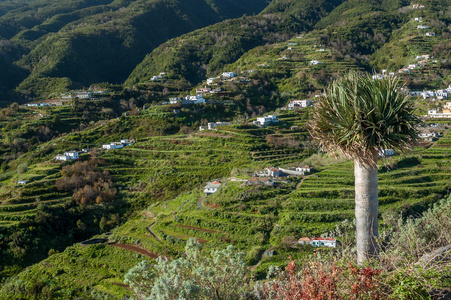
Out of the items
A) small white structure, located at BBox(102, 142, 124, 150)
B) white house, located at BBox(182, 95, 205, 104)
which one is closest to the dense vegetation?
small white structure, located at BBox(102, 142, 124, 150)

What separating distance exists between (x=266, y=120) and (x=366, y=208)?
44.7 m

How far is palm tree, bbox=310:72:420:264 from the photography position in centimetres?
582

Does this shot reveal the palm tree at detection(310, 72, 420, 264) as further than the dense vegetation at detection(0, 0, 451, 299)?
No

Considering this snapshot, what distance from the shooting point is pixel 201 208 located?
3002cm

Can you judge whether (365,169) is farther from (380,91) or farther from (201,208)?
(201,208)

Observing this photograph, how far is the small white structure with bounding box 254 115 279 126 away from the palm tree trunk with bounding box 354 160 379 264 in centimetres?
4392

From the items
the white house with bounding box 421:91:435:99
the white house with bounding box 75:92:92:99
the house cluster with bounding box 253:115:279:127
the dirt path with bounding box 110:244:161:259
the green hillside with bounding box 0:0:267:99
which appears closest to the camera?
the dirt path with bounding box 110:244:161:259

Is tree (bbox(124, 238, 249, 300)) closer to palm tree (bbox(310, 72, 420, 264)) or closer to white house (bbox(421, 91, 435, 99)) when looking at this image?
palm tree (bbox(310, 72, 420, 264))

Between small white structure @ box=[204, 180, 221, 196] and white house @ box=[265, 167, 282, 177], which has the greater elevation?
white house @ box=[265, 167, 282, 177]

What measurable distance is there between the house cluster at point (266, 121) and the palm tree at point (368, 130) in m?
43.6

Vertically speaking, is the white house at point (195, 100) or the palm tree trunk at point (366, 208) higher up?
the palm tree trunk at point (366, 208)

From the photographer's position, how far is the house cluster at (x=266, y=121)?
49.8m

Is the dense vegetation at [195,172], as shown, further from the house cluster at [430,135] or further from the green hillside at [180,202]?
the house cluster at [430,135]

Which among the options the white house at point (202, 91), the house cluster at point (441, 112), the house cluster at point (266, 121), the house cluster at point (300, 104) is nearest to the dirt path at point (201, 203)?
the house cluster at point (266, 121)
